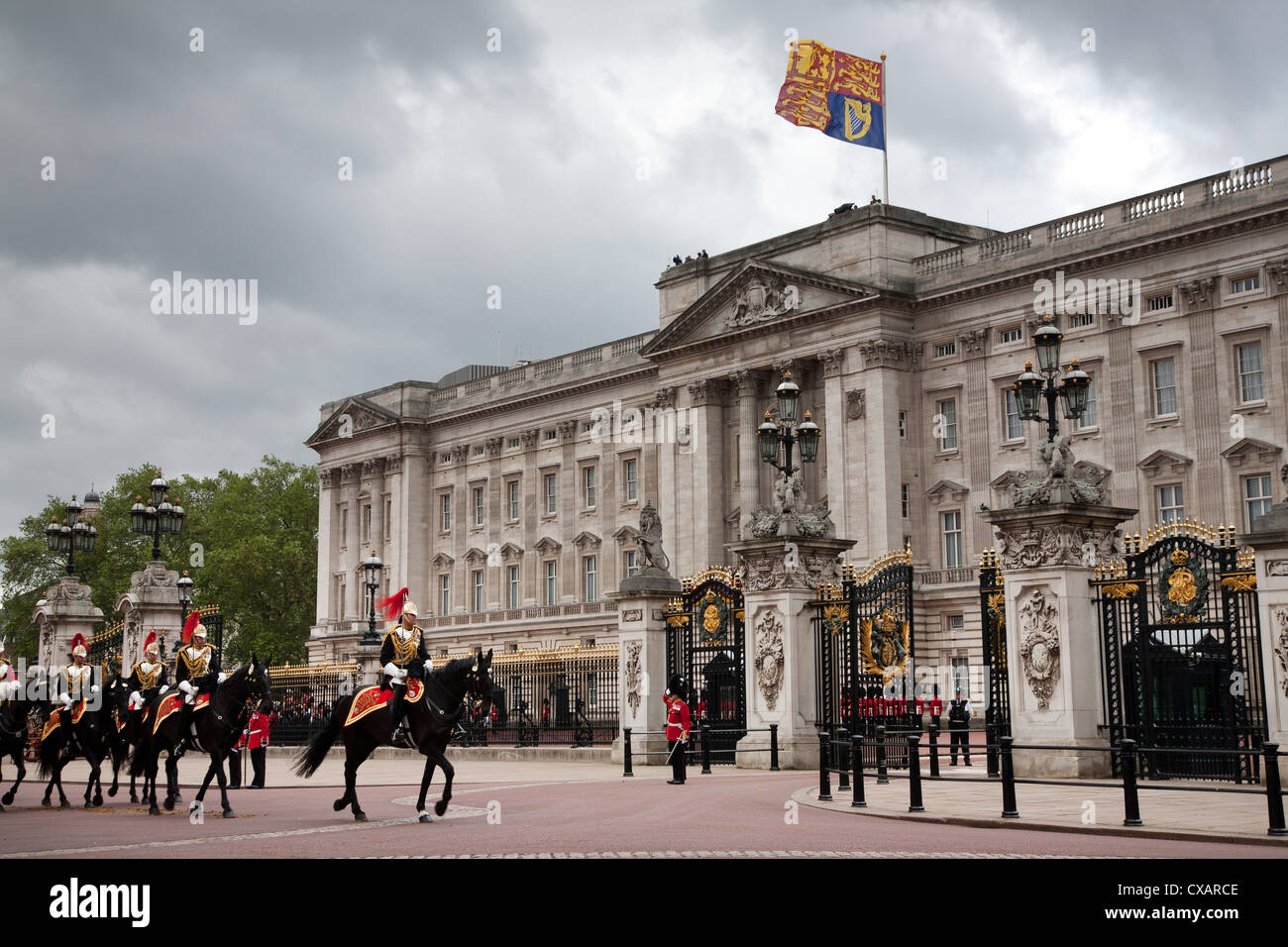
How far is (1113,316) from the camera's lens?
53.7 metres

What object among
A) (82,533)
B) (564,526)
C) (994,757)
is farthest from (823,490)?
(994,757)

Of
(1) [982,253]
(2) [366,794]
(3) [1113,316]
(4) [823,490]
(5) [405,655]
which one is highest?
(1) [982,253]

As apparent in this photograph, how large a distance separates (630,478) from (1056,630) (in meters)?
55.1

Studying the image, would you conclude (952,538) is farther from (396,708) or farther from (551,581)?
(396,708)

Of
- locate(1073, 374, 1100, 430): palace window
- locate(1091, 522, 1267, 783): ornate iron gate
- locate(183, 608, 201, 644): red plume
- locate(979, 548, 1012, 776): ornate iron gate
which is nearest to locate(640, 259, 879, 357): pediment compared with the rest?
locate(1073, 374, 1100, 430): palace window

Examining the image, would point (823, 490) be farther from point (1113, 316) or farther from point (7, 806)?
point (7, 806)

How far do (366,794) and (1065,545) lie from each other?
35.5ft

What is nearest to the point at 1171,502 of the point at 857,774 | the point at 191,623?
the point at 857,774

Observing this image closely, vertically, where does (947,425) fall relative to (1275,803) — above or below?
above

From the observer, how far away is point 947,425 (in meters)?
59.7

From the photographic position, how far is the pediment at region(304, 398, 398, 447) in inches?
3492

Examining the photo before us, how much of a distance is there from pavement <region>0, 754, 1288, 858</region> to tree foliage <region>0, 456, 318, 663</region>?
2648 inches

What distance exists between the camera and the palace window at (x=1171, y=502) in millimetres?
51250

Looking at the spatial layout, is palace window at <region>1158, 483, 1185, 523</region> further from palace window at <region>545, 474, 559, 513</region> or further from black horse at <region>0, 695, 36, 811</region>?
black horse at <region>0, 695, 36, 811</region>
